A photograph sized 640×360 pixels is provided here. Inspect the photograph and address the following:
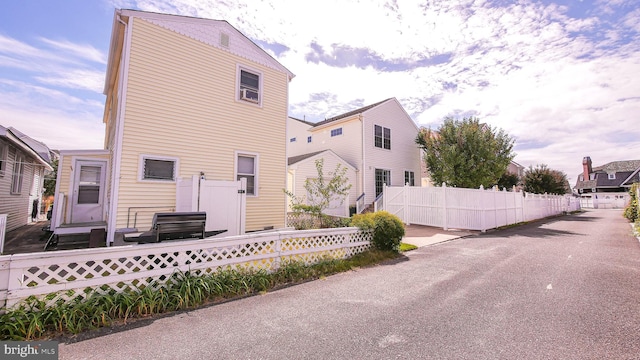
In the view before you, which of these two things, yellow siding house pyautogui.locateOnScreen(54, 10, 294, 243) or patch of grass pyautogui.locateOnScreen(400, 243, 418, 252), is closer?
yellow siding house pyautogui.locateOnScreen(54, 10, 294, 243)

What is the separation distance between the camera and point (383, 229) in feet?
26.5

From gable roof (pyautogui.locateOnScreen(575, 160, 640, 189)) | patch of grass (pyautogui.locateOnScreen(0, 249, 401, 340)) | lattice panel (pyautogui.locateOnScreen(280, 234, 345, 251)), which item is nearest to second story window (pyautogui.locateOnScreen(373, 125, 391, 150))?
lattice panel (pyautogui.locateOnScreen(280, 234, 345, 251))

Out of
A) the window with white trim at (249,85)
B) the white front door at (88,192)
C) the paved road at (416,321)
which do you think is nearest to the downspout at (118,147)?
the white front door at (88,192)

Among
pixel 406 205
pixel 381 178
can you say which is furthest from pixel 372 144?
pixel 406 205

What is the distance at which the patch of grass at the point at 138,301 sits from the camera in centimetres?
340

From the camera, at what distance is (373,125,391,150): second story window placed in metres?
19.9

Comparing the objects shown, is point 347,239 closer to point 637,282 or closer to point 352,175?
point 637,282

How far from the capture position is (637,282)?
5.55 metres

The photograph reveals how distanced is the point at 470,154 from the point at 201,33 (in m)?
17.6

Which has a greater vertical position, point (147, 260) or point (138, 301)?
point (147, 260)

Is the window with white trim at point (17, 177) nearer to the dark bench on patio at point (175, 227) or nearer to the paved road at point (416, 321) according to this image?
the dark bench on patio at point (175, 227)

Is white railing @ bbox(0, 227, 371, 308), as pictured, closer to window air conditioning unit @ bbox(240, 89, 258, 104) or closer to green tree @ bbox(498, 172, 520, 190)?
window air conditioning unit @ bbox(240, 89, 258, 104)

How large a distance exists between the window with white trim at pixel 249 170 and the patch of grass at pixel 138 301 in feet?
16.1

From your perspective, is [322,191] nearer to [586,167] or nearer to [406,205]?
[406,205]
